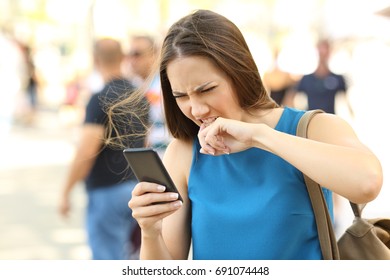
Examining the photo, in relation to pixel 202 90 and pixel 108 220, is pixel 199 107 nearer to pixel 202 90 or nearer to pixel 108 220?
pixel 202 90

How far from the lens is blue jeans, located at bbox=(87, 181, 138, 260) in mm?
4723

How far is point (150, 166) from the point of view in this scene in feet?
6.51

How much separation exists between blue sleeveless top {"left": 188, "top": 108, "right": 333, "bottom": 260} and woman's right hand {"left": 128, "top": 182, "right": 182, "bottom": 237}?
0.33 feet

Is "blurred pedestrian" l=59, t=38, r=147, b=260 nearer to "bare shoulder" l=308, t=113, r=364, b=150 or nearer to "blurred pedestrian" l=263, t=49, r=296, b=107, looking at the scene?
"bare shoulder" l=308, t=113, r=364, b=150

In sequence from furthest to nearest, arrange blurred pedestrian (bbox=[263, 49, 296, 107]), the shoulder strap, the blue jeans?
blurred pedestrian (bbox=[263, 49, 296, 107]) < the blue jeans < the shoulder strap

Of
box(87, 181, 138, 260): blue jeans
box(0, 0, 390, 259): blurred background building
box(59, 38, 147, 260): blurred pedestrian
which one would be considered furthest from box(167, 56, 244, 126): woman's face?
box(87, 181, 138, 260): blue jeans

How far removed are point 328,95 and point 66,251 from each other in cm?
311

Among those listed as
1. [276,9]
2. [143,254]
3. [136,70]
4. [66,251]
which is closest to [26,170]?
[66,251]

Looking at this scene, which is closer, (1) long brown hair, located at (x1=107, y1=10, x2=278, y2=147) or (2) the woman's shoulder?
(1) long brown hair, located at (x1=107, y1=10, x2=278, y2=147)

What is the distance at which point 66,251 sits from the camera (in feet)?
21.2

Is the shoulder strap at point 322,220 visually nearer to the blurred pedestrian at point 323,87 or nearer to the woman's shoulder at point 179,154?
the woman's shoulder at point 179,154

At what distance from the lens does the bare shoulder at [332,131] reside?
6.14 ft

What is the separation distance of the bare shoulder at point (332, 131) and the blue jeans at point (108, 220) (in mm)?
2932
